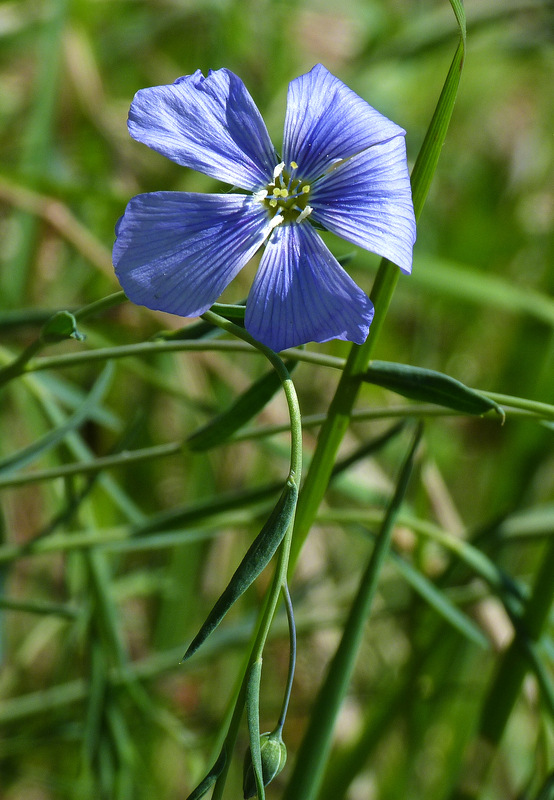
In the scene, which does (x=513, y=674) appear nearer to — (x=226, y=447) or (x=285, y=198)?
(x=285, y=198)

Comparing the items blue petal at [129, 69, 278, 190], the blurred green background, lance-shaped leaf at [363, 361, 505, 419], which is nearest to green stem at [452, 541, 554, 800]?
the blurred green background

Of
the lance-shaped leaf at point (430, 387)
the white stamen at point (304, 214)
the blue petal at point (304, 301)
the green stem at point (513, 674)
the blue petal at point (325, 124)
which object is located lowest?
the green stem at point (513, 674)

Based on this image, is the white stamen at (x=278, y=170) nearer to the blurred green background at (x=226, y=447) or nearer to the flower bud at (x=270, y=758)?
the blurred green background at (x=226, y=447)

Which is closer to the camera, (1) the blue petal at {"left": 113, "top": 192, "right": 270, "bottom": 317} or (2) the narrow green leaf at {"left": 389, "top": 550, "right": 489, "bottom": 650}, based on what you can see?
(1) the blue petal at {"left": 113, "top": 192, "right": 270, "bottom": 317}

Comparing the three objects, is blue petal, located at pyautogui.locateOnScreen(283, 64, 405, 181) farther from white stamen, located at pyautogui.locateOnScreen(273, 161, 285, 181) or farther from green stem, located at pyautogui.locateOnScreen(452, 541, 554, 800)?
green stem, located at pyautogui.locateOnScreen(452, 541, 554, 800)

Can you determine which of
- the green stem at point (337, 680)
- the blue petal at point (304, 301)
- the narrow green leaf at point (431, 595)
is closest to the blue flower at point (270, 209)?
the blue petal at point (304, 301)

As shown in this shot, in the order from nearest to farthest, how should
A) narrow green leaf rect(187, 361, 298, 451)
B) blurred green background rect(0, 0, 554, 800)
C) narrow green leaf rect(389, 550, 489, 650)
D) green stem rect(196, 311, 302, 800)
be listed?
green stem rect(196, 311, 302, 800), narrow green leaf rect(187, 361, 298, 451), narrow green leaf rect(389, 550, 489, 650), blurred green background rect(0, 0, 554, 800)

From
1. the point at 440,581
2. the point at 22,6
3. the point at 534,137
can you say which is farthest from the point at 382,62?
the point at 440,581
